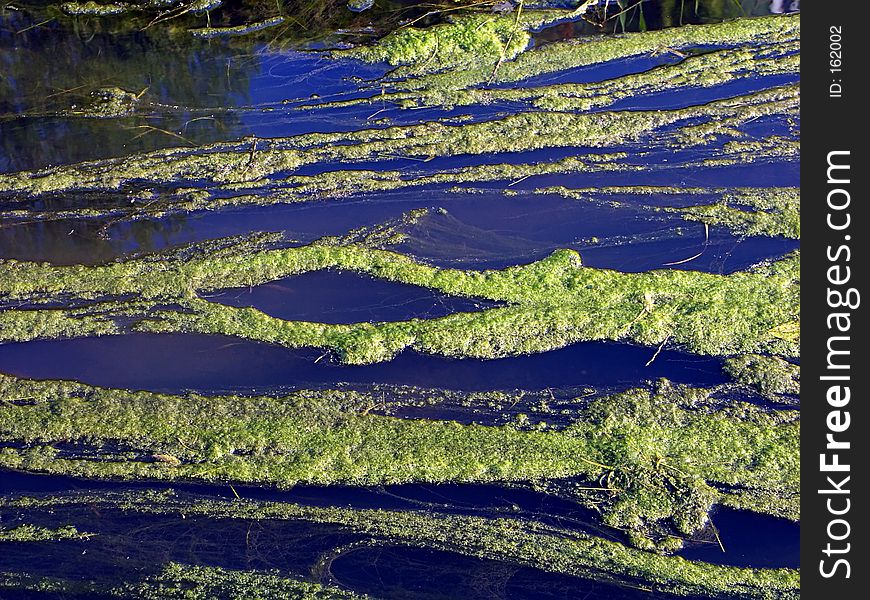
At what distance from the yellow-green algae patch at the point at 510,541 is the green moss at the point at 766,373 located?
0.66 metres

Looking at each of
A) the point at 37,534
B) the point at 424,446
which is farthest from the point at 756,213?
the point at 37,534

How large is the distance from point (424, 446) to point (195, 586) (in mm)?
803

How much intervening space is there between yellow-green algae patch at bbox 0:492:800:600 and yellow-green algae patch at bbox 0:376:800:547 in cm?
9

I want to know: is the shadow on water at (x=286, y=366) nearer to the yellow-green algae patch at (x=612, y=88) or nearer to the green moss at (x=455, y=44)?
the yellow-green algae patch at (x=612, y=88)

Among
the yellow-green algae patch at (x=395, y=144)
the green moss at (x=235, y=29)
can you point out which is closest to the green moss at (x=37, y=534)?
the yellow-green algae patch at (x=395, y=144)

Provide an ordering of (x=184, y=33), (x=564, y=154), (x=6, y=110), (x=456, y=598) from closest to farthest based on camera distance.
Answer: (x=456, y=598) → (x=564, y=154) → (x=6, y=110) → (x=184, y=33)

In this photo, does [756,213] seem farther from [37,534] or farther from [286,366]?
[37,534]

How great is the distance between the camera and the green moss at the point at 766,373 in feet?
8.89

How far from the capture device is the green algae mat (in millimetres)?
2418

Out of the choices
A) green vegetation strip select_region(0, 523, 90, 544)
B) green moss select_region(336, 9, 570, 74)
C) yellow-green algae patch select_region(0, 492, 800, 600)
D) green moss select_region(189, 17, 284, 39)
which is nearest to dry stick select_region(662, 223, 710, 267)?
yellow-green algae patch select_region(0, 492, 800, 600)

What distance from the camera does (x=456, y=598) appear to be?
7.54 feet
